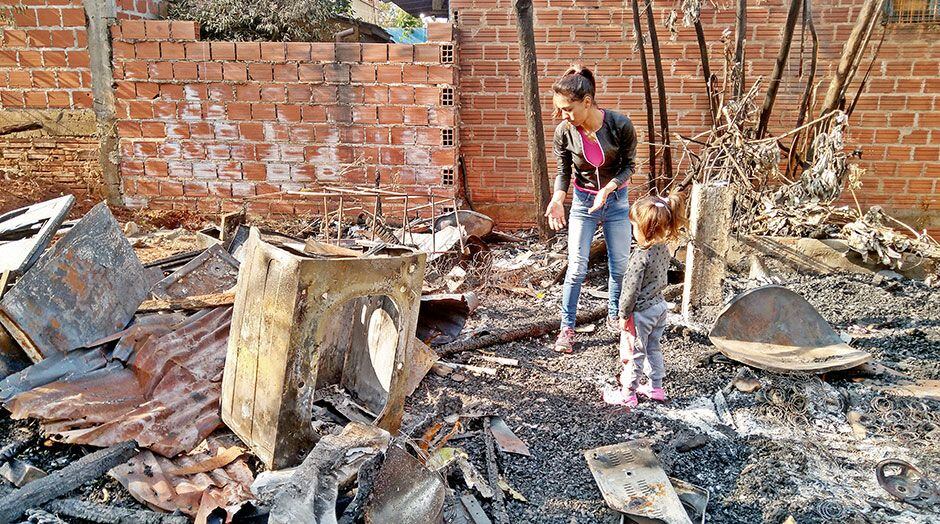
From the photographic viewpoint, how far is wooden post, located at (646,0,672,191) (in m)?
6.41

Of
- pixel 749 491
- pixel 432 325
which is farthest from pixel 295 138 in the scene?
pixel 749 491

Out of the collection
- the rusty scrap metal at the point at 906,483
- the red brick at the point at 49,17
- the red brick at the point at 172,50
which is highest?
the red brick at the point at 49,17

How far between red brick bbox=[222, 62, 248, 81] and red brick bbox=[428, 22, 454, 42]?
6.66 ft

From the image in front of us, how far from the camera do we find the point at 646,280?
3.49 metres

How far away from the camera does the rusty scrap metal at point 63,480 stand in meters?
2.55

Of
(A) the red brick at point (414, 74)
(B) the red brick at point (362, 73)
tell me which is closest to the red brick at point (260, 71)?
(B) the red brick at point (362, 73)

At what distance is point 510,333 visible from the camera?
4664mm

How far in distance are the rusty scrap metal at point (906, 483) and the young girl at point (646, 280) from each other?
1.23 metres

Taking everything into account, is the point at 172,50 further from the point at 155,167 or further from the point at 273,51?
the point at 155,167

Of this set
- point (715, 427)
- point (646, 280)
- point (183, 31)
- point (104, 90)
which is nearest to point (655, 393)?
point (715, 427)

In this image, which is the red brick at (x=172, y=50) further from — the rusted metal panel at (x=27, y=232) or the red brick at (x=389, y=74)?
the rusted metal panel at (x=27, y=232)

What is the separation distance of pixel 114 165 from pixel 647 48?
6.16 metres

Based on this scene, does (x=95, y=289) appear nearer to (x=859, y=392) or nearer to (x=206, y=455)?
(x=206, y=455)

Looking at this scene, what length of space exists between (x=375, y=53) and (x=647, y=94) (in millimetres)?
2970
